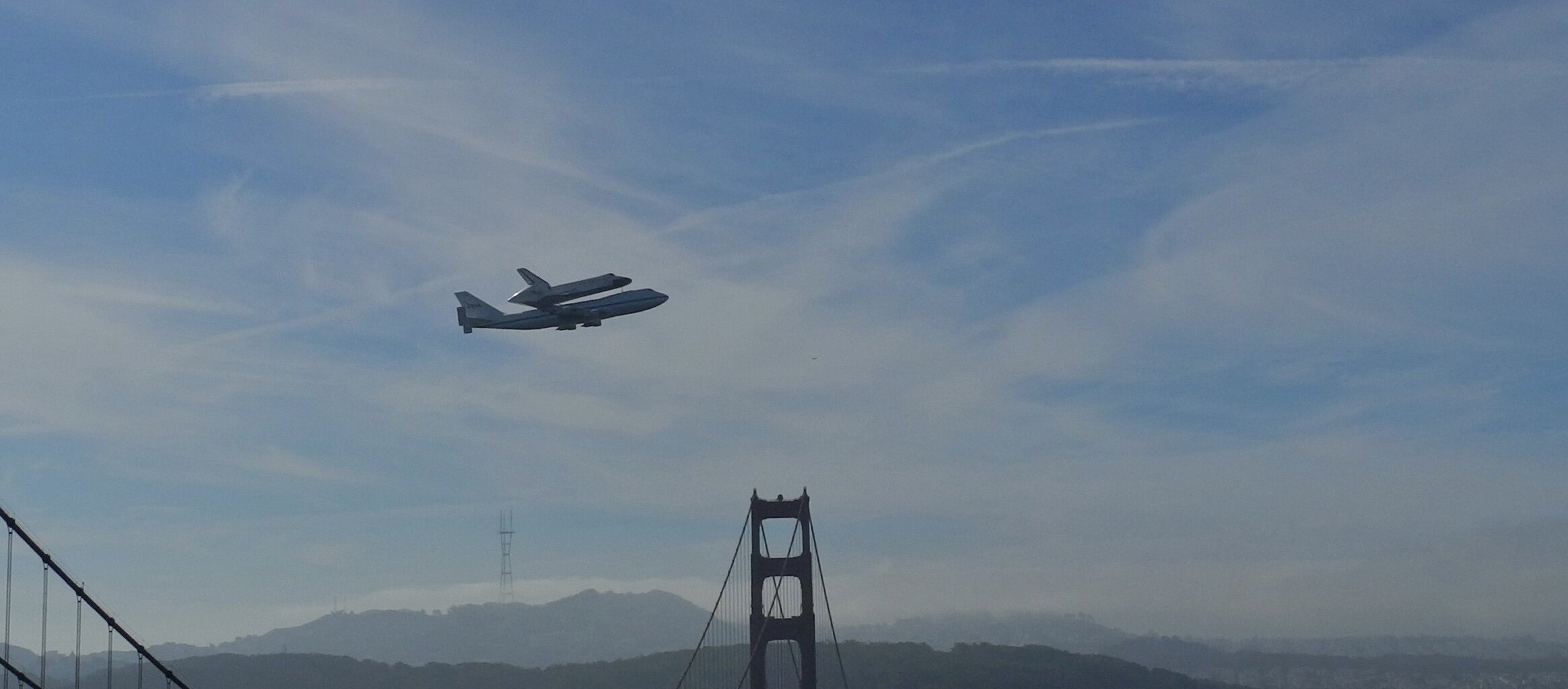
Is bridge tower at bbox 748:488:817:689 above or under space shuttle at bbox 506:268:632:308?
under

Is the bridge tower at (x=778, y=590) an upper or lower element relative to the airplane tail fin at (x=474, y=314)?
lower

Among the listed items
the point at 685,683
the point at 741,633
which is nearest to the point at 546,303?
the point at 741,633

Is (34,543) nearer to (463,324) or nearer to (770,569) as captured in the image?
(463,324)

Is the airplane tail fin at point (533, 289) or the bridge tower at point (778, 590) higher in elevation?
the airplane tail fin at point (533, 289)
